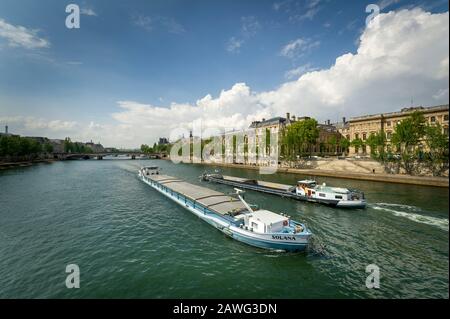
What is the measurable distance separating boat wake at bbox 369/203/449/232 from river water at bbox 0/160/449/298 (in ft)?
0.37

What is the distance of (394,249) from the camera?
18.6 metres

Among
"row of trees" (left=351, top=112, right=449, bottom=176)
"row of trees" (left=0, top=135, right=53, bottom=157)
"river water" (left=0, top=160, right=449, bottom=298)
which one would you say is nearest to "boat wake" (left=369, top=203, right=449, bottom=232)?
"river water" (left=0, top=160, right=449, bottom=298)

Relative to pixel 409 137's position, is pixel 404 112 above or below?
above

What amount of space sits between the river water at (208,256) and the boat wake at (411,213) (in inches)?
4.5

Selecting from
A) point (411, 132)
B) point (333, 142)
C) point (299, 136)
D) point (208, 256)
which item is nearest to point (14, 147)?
point (299, 136)

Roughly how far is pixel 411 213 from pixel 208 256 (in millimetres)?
27653

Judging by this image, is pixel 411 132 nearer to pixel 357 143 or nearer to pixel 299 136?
pixel 299 136

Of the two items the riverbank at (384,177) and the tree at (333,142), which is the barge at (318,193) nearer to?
the riverbank at (384,177)

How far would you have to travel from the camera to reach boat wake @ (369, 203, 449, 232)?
78.6 feet

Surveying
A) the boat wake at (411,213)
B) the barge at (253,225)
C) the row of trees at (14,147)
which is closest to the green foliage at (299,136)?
the boat wake at (411,213)

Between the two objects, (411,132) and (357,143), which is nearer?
(411,132)

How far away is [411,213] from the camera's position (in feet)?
89.8

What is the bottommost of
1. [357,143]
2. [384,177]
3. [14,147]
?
[384,177]
